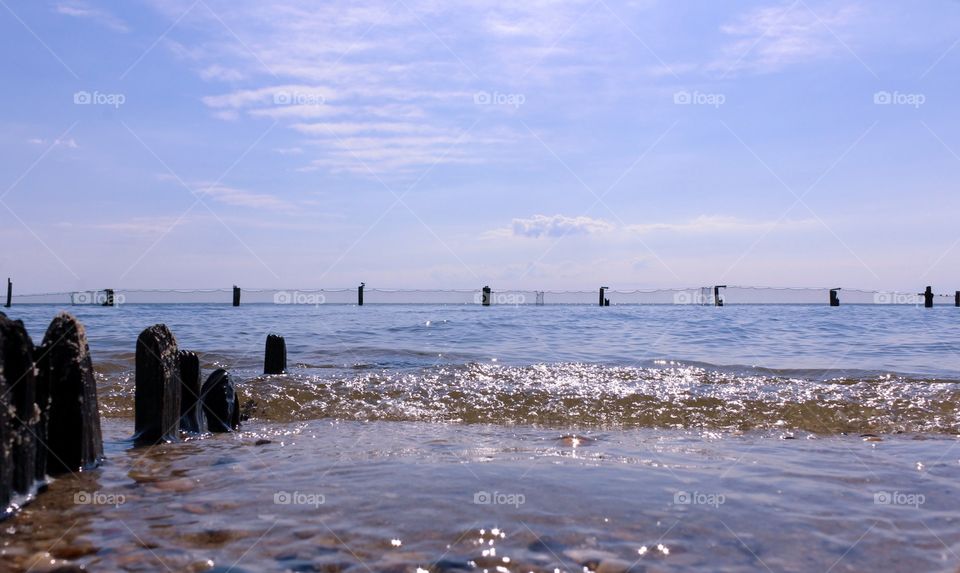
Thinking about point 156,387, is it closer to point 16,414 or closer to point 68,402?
point 68,402

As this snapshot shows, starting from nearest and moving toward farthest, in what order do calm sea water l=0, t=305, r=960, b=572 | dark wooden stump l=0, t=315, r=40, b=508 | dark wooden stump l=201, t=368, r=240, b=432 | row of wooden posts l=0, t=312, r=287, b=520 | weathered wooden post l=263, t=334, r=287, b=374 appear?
calm sea water l=0, t=305, r=960, b=572
dark wooden stump l=0, t=315, r=40, b=508
row of wooden posts l=0, t=312, r=287, b=520
dark wooden stump l=201, t=368, r=240, b=432
weathered wooden post l=263, t=334, r=287, b=374

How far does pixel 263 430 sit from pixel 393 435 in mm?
1391

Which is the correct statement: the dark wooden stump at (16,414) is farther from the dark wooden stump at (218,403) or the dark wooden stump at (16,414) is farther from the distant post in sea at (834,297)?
the distant post in sea at (834,297)

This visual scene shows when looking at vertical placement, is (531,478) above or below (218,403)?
below

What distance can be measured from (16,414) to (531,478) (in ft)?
9.67

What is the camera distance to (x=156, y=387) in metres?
5.81

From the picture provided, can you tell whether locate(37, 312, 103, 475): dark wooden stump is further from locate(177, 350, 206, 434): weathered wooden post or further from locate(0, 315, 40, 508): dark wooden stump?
locate(177, 350, 206, 434): weathered wooden post

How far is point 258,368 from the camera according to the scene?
1106cm

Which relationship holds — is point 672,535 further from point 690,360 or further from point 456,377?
point 690,360

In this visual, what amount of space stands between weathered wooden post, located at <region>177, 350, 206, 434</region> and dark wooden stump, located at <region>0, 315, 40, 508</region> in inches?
94.1

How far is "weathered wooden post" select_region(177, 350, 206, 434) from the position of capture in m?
6.36

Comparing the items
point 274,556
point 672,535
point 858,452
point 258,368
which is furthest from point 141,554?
point 258,368

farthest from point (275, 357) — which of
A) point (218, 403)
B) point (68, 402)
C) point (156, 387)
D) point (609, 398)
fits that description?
point (68, 402)

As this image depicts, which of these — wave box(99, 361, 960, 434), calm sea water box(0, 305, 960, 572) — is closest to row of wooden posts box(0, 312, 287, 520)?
calm sea water box(0, 305, 960, 572)
